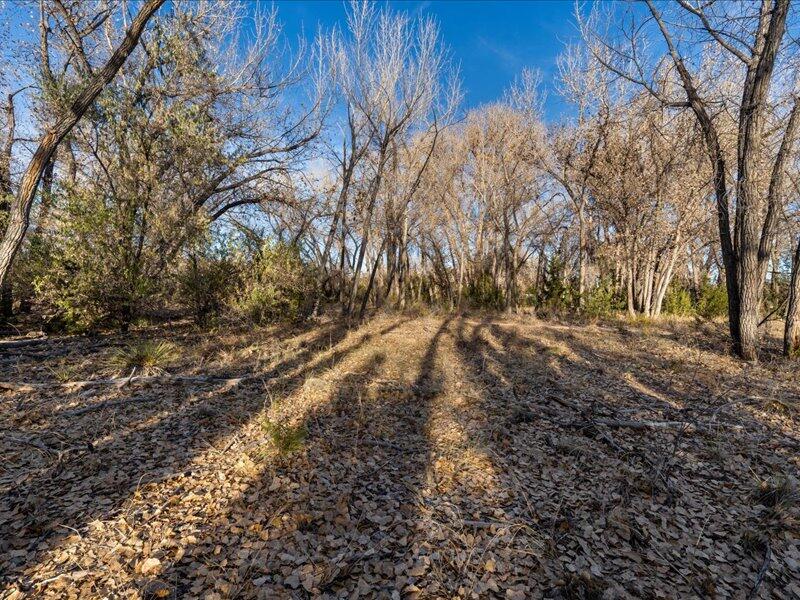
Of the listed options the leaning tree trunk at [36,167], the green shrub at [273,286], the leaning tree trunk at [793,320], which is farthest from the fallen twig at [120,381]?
the leaning tree trunk at [793,320]

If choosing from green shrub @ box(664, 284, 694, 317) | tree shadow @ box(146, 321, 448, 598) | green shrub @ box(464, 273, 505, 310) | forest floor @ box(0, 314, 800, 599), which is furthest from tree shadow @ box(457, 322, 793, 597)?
green shrub @ box(464, 273, 505, 310)

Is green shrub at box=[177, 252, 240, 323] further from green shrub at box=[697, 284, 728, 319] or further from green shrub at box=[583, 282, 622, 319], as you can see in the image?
green shrub at box=[697, 284, 728, 319]

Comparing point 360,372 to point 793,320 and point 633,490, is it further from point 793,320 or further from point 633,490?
point 793,320

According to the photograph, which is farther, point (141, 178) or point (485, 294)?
point (485, 294)

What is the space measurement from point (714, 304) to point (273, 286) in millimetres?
14056

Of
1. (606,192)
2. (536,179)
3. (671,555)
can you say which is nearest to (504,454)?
(671,555)

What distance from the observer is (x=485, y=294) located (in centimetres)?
1800

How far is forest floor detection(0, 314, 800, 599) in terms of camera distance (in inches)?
93.6

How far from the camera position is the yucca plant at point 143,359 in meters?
5.89

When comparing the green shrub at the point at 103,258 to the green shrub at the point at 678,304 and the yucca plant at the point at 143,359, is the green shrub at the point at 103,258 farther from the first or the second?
the green shrub at the point at 678,304

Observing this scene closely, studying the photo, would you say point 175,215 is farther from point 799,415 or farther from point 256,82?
point 799,415

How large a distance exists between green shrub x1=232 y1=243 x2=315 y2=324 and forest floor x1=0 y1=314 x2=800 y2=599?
2.84 m

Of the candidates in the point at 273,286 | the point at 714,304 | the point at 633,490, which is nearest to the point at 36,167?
the point at 273,286

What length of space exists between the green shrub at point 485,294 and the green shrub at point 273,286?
9688mm
